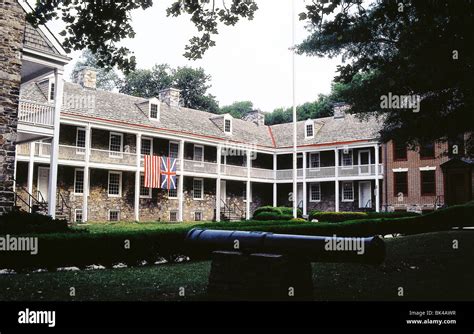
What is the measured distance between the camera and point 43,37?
16.8 m

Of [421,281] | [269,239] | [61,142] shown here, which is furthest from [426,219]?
[61,142]

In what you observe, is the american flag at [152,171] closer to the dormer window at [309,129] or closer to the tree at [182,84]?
the dormer window at [309,129]

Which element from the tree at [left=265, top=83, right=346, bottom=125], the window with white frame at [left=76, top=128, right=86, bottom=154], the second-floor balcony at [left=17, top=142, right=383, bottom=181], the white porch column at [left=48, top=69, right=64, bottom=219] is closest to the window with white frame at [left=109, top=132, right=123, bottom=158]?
the second-floor balcony at [left=17, top=142, right=383, bottom=181]

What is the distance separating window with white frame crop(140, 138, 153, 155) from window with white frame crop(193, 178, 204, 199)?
432 cm

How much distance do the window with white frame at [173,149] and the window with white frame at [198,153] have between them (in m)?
1.75

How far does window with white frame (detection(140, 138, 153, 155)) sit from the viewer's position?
3173 centimetres

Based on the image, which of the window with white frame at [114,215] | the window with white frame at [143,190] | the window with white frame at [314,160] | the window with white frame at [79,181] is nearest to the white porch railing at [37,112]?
the window with white frame at [79,181]

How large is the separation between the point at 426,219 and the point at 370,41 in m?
9.31

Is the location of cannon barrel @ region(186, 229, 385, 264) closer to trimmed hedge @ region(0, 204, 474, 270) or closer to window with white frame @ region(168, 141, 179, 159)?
trimmed hedge @ region(0, 204, 474, 270)

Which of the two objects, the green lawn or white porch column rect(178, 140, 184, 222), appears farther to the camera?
white porch column rect(178, 140, 184, 222)

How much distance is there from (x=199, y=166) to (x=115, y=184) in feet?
20.5

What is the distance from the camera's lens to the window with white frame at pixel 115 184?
29266mm

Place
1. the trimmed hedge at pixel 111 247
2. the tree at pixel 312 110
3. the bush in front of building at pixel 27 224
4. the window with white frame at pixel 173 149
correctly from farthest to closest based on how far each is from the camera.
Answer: the tree at pixel 312 110 < the window with white frame at pixel 173 149 < the bush in front of building at pixel 27 224 < the trimmed hedge at pixel 111 247

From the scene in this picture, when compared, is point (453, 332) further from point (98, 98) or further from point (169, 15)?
point (98, 98)
